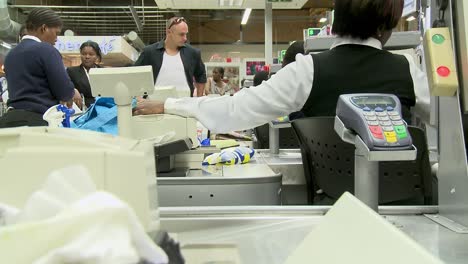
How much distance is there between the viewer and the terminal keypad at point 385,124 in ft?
2.26

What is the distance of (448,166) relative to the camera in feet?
3.01

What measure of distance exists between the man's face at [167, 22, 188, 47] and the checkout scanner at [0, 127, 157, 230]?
3.48 meters

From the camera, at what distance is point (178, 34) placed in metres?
3.87

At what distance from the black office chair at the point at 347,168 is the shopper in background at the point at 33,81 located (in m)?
2.06

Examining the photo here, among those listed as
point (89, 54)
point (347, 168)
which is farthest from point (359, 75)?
point (89, 54)

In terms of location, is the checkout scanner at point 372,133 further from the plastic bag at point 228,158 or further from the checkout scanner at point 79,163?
the plastic bag at point 228,158

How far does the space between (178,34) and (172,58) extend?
0.20m

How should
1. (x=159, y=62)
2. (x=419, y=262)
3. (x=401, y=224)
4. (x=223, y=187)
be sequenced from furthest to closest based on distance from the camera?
(x=159, y=62) → (x=223, y=187) → (x=401, y=224) → (x=419, y=262)

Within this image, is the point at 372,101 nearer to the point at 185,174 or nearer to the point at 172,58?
the point at 185,174

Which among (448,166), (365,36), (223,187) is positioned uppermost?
(365,36)

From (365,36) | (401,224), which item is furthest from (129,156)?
(365,36)

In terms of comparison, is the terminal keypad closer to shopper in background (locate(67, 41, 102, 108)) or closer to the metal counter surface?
the metal counter surface

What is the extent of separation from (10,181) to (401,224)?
693mm

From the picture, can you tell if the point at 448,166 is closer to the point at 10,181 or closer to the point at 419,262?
the point at 419,262
